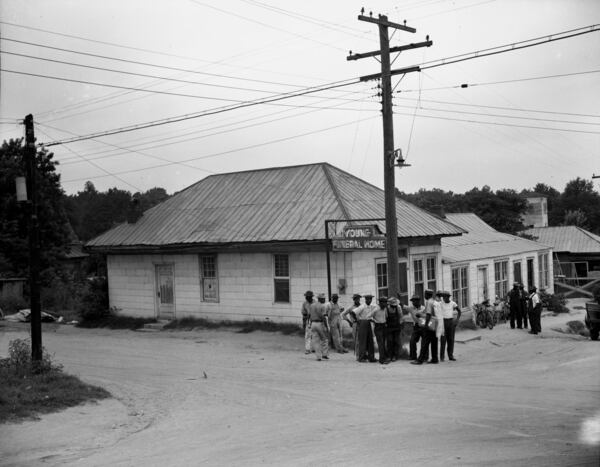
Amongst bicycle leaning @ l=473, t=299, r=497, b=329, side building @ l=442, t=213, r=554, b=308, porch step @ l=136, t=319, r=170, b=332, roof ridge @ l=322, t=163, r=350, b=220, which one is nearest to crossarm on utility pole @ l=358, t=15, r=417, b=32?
roof ridge @ l=322, t=163, r=350, b=220

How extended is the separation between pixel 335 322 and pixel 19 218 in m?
25.8

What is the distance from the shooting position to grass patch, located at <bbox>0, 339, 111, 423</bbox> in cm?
1104

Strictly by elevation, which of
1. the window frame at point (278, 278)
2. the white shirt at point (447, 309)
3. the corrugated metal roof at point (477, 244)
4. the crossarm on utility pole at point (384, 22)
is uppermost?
the crossarm on utility pole at point (384, 22)

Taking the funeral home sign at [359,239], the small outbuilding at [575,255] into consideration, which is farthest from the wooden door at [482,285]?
the small outbuilding at [575,255]

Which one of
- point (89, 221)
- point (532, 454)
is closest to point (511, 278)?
point (532, 454)

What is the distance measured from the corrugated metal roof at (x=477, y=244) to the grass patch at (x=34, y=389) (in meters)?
15.7

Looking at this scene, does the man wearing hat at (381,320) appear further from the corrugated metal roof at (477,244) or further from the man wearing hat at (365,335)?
the corrugated metal roof at (477,244)

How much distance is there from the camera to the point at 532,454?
779cm

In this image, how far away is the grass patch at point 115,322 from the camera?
25.4 m

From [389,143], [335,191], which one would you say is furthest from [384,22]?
[335,191]

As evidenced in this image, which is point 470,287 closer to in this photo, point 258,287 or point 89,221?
point 258,287

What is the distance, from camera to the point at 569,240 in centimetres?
4522

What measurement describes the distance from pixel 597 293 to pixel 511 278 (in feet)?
32.3

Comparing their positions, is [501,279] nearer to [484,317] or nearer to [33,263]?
[484,317]
